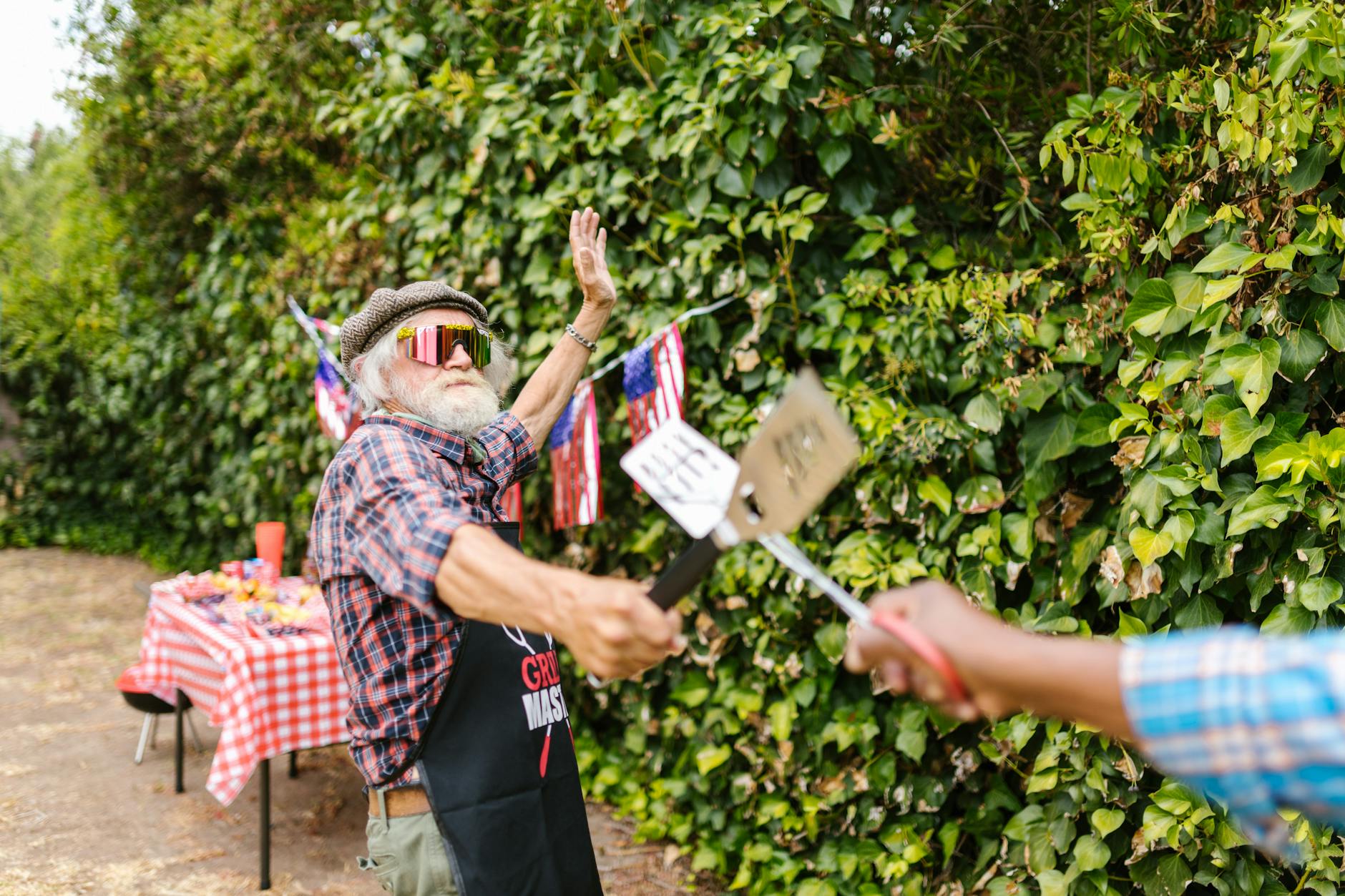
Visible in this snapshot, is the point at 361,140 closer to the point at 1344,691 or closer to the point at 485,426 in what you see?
the point at 485,426

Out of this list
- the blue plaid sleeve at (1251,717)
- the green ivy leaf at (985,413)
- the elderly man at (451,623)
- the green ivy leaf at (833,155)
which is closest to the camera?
the blue plaid sleeve at (1251,717)

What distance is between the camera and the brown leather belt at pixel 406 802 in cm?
190

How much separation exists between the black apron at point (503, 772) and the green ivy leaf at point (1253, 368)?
1496mm

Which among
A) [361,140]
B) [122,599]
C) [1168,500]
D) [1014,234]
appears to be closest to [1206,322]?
[1168,500]

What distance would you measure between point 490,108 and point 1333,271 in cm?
287

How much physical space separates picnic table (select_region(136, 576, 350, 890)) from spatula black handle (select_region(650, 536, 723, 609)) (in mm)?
2474

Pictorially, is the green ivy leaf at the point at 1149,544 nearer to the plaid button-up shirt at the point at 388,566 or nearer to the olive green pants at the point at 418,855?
the plaid button-up shirt at the point at 388,566

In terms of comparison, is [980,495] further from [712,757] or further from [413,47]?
[413,47]

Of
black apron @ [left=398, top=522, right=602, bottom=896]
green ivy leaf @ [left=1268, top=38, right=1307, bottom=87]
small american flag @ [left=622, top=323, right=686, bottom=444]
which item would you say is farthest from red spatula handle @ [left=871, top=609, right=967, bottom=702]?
small american flag @ [left=622, top=323, right=686, bottom=444]

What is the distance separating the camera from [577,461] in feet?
11.2

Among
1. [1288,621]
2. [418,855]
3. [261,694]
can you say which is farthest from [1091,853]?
[261,694]

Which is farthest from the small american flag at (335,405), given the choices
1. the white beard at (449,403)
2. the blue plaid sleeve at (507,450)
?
the white beard at (449,403)

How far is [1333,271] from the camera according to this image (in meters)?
1.87

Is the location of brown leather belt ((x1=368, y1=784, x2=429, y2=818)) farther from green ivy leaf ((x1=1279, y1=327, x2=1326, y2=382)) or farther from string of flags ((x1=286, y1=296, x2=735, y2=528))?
green ivy leaf ((x1=1279, y1=327, x2=1326, y2=382))
